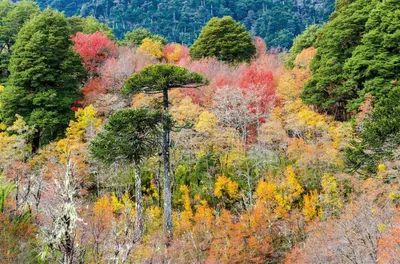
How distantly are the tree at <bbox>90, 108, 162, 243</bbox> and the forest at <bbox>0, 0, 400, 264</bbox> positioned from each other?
0.29ft

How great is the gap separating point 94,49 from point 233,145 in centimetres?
2078

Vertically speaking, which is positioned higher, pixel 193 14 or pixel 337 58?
pixel 193 14

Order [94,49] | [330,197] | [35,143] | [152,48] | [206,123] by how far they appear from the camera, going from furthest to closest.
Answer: [152,48] < [94,49] < [35,143] < [206,123] < [330,197]

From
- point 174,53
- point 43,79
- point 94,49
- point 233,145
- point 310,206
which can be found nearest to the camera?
point 310,206

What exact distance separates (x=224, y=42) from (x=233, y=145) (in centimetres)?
1980

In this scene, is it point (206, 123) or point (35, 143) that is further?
point (35, 143)

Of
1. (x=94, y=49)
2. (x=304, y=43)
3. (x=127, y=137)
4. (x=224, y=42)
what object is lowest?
(x=127, y=137)

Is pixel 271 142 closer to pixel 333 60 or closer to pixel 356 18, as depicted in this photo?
pixel 333 60

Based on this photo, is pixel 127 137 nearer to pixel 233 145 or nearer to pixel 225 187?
pixel 225 187

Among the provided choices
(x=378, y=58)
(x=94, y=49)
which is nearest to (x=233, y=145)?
(x=378, y=58)

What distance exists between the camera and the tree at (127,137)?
2312 cm

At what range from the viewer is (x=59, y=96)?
33.0m

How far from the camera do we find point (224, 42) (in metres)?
46.9

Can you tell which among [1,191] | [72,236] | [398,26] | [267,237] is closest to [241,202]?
[267,237]
